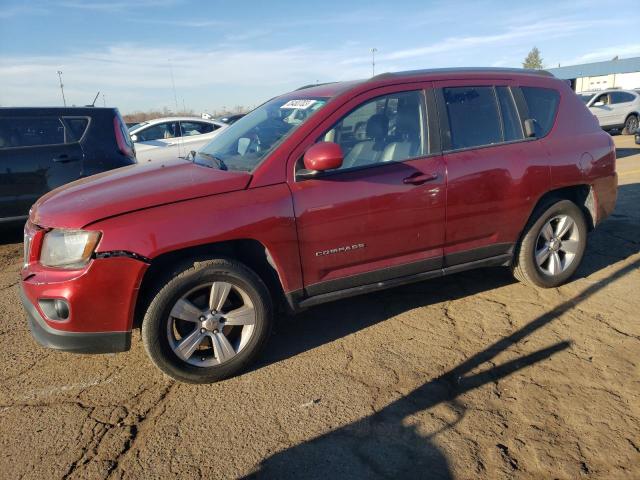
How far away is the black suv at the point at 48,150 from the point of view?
570cm

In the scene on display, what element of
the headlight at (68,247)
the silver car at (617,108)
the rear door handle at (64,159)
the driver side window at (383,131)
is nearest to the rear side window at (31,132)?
the rear door handle at (64,159)

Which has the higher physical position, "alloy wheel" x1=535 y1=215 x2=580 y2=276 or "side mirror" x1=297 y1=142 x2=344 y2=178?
"side mirror" x1=297 y1=142 x2=344 y2=178

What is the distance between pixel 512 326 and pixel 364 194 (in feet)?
5.01

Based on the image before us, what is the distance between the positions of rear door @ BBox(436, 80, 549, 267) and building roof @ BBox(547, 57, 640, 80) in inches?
2201

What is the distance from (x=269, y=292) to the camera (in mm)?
Answer: 3127

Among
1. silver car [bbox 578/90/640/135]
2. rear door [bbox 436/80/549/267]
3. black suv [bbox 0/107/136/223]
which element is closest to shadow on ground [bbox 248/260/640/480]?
rear door [bbox 436/80/549/267]

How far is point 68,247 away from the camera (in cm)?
271

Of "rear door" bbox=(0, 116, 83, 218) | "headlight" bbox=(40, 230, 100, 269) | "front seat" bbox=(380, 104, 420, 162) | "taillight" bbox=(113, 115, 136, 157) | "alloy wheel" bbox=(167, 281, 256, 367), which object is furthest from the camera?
"taillight" bbox=(113, 115, 136, 157)

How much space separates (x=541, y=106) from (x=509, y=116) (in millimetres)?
399

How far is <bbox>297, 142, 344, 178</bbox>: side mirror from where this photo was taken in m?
2.95

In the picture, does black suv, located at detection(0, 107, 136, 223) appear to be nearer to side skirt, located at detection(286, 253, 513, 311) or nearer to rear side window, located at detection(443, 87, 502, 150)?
side skirt, located at detection(286, 253, 513, 311)

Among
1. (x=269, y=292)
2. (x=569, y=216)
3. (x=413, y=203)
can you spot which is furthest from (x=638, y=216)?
(x=269, y=292)

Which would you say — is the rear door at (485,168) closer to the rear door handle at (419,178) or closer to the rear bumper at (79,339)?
the rear door handle at (419,178)

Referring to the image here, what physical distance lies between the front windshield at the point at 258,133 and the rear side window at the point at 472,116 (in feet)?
3.32
